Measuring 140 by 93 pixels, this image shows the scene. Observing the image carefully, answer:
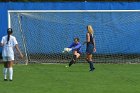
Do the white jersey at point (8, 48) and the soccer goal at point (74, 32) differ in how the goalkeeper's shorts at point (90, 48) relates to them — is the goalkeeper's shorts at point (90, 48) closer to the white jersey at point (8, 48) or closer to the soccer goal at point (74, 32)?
the white jersey at point (8, 48)

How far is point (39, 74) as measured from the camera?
71.4 feet

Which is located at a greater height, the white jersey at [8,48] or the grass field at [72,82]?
the white jersey at [8,48]

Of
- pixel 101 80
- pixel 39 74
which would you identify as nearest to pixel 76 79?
pixel 101 80

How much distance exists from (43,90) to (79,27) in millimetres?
14497

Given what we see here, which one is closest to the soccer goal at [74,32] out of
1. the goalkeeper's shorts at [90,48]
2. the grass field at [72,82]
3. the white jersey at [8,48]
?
the goalkeeper's shorts at [90,48]

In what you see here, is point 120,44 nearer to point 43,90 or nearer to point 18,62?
point 18,62

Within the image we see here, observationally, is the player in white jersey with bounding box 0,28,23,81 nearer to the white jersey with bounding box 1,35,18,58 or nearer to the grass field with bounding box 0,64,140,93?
the white jersey with bounding box 1,35,18,58

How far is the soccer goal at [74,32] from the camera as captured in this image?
29.2 m

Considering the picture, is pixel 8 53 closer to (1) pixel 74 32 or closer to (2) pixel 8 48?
(2) pixel 8 48

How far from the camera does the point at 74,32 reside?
29.9 meters

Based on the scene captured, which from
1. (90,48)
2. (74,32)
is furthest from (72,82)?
(74,32)

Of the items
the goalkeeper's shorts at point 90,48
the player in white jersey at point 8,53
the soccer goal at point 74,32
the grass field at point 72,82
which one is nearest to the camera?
the grass field at point 72,82

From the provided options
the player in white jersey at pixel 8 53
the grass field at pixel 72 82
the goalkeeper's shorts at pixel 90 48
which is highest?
the player in white jersey at pixel 8 53


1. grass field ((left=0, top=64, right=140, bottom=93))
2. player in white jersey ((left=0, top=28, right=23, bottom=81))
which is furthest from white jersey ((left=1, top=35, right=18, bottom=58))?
grass field ((left=0, top=64, right=140, bottom=93))
